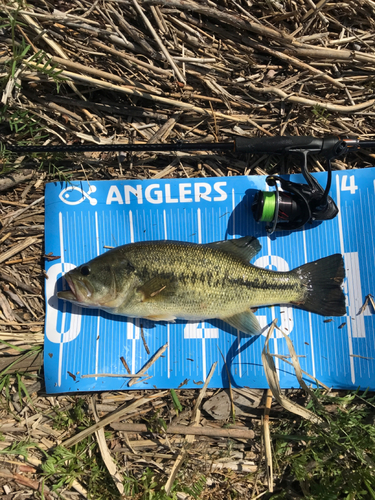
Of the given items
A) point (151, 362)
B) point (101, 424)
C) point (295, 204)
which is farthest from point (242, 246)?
point (101, 424)

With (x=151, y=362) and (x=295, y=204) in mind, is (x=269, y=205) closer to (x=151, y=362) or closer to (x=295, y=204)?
(x=295, y=204)

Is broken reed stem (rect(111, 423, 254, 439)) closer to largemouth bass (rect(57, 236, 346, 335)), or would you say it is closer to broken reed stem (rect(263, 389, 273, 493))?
broken reed stem (rect(263, 389, 273, 493))

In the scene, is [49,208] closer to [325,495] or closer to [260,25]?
[260,25]

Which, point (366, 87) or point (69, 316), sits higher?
point (366, 87)

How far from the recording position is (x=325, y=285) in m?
3.10

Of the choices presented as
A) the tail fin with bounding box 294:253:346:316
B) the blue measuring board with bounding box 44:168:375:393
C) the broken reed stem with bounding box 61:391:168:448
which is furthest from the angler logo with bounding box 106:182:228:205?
the broken reed stem with bounding box 61:391:168:448

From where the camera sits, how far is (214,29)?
3201 millimetres

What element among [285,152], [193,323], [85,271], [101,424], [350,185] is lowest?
[101,424]

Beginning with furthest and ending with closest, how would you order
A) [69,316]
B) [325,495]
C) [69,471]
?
[69,316] < [69,471] < [325,495]

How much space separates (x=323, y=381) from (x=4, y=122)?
4.30 meters

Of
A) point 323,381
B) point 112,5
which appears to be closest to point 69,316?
point 323,381

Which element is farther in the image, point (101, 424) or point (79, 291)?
point (101, 424)

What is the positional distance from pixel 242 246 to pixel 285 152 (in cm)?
101

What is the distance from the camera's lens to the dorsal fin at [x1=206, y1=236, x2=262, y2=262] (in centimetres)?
308
